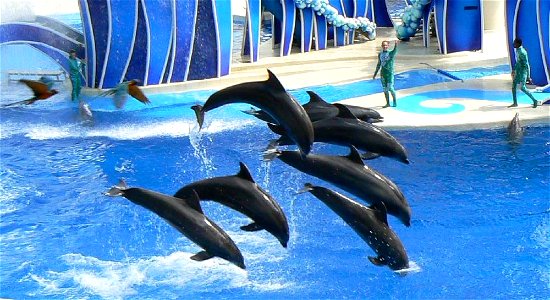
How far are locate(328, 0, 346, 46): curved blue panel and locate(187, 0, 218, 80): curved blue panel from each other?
439 cm

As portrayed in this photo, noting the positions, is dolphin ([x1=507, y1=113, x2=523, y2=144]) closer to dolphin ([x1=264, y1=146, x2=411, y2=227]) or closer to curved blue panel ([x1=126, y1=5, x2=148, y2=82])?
dolphin ([x1=264, y1=146, x2=411, y2=227])

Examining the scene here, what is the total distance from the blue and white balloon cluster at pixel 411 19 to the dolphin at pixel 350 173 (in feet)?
38.0

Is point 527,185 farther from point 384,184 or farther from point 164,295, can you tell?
point 164,295

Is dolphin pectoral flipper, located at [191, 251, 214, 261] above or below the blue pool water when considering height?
above

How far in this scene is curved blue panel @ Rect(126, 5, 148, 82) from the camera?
40.5 feet

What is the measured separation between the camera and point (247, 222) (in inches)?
273

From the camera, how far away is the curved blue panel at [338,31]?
1655cm

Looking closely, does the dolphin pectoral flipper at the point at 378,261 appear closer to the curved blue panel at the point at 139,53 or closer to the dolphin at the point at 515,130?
the dolphin at the point at 515,130

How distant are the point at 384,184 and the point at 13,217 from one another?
438cm

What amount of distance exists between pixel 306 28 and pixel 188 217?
39.4 ft

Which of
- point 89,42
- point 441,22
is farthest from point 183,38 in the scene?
point 441,22

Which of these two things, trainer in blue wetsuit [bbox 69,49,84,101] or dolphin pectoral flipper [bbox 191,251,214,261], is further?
trainer in blue wetsuit [bbox 69,49,84,101]

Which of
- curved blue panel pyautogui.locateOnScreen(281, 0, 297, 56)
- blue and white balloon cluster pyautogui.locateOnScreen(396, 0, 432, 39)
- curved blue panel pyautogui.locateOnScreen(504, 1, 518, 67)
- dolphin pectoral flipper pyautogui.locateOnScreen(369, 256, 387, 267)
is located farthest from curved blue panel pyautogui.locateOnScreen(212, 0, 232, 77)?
dolphin pectoral flipper pyautogui.locateOnScreen(369, 256, 387, 267)

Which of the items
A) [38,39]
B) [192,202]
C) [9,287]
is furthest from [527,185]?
[38,39]
